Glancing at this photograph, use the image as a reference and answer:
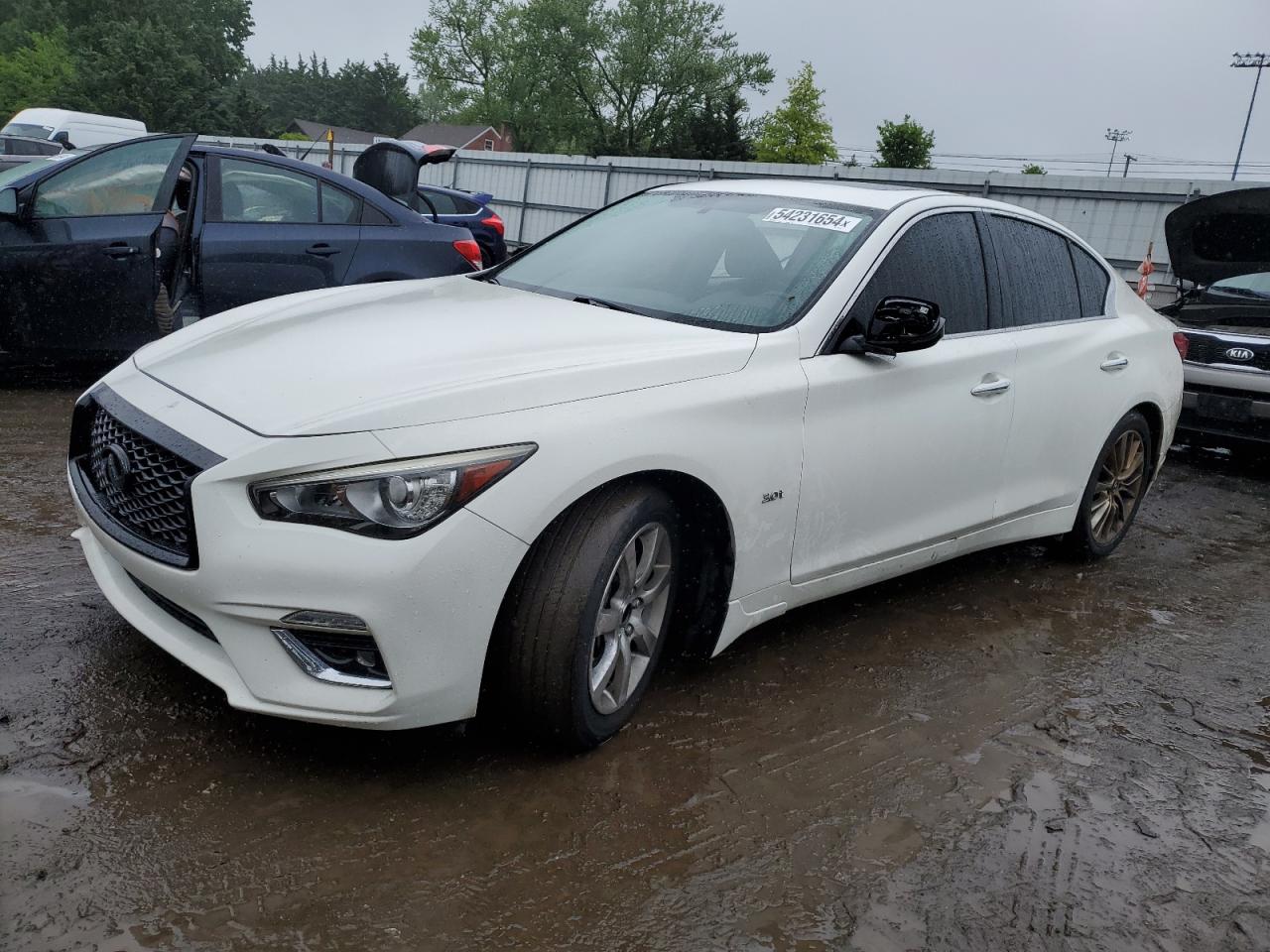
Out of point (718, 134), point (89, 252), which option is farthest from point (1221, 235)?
point (718, 134)

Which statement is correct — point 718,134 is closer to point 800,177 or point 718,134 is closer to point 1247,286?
point 800,177

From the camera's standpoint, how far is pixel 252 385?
2785 mm

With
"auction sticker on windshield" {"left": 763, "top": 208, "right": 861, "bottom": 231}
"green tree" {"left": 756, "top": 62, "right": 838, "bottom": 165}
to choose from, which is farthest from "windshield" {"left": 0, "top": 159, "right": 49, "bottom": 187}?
"green tree" {"left": 756, "top": 62, "right": 838, "bottom": 165}

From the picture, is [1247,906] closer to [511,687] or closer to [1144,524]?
[511,687]

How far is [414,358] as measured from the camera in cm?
289

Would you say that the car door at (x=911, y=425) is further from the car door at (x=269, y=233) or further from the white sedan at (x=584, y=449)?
the car door at (x=269, y=233)

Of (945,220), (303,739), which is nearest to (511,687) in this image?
(303,739)

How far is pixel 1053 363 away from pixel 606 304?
1.88m

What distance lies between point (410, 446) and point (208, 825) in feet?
3.20

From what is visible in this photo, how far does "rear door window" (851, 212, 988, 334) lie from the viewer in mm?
3645

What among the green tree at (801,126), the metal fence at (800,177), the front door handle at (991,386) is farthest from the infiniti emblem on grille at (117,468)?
the green tree at (801,126)

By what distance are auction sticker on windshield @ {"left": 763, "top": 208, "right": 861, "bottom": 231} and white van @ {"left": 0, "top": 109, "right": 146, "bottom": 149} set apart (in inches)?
967

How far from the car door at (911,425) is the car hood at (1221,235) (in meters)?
3.71

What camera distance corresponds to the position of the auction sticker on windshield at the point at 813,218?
3762 mm
